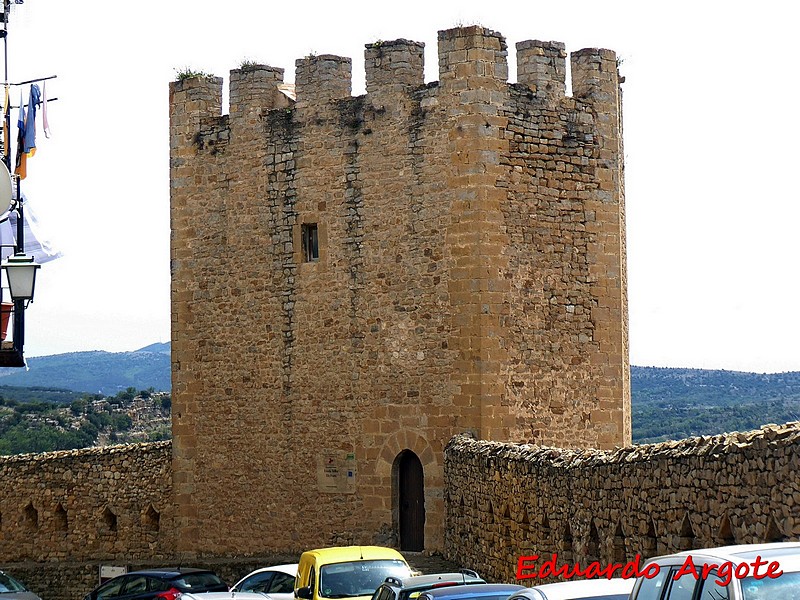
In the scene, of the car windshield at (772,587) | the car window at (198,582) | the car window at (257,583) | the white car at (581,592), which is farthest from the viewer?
the car window at (198,582)

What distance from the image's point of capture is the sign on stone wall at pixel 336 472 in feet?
64.7

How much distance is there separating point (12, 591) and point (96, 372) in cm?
10544

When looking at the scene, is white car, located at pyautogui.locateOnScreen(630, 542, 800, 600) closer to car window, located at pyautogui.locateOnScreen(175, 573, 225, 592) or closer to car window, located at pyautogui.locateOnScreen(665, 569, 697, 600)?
car window, located at pyautogui.locateOnScreen(665, 569, 697, 600)

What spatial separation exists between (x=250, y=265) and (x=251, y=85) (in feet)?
8.12

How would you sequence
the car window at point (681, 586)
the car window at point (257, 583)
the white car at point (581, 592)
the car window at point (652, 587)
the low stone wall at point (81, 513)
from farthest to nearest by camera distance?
the low stone wall at point (81, 513) → the car window at point (257, 583) → the white car at point (581, 592) → the car window at point (652, 587) → the car window at point (681, 586)

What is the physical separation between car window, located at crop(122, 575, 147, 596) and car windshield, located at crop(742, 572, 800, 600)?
1011cm

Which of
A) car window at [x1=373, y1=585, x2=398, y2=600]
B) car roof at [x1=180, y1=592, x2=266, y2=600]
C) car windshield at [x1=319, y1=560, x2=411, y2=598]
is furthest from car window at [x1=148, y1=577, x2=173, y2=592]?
car window at [x1=373, y1=585, x2=398, y2=600]

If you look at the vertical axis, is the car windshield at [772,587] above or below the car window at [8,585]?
above

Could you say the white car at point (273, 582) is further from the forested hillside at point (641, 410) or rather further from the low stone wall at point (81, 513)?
the forested hillside at point (641, 410)

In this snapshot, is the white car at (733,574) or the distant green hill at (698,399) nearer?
the white car at (733,574)

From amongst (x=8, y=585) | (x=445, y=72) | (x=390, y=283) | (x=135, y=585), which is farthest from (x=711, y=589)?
(x=445, y=72)

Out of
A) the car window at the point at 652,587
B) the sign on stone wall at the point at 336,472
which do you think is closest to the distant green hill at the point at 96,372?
the sign on stone wall at the point at 336,472

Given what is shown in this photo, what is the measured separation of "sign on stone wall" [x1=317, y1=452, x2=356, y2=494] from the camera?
64.7 feet

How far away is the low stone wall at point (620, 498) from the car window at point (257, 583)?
2414 mm
